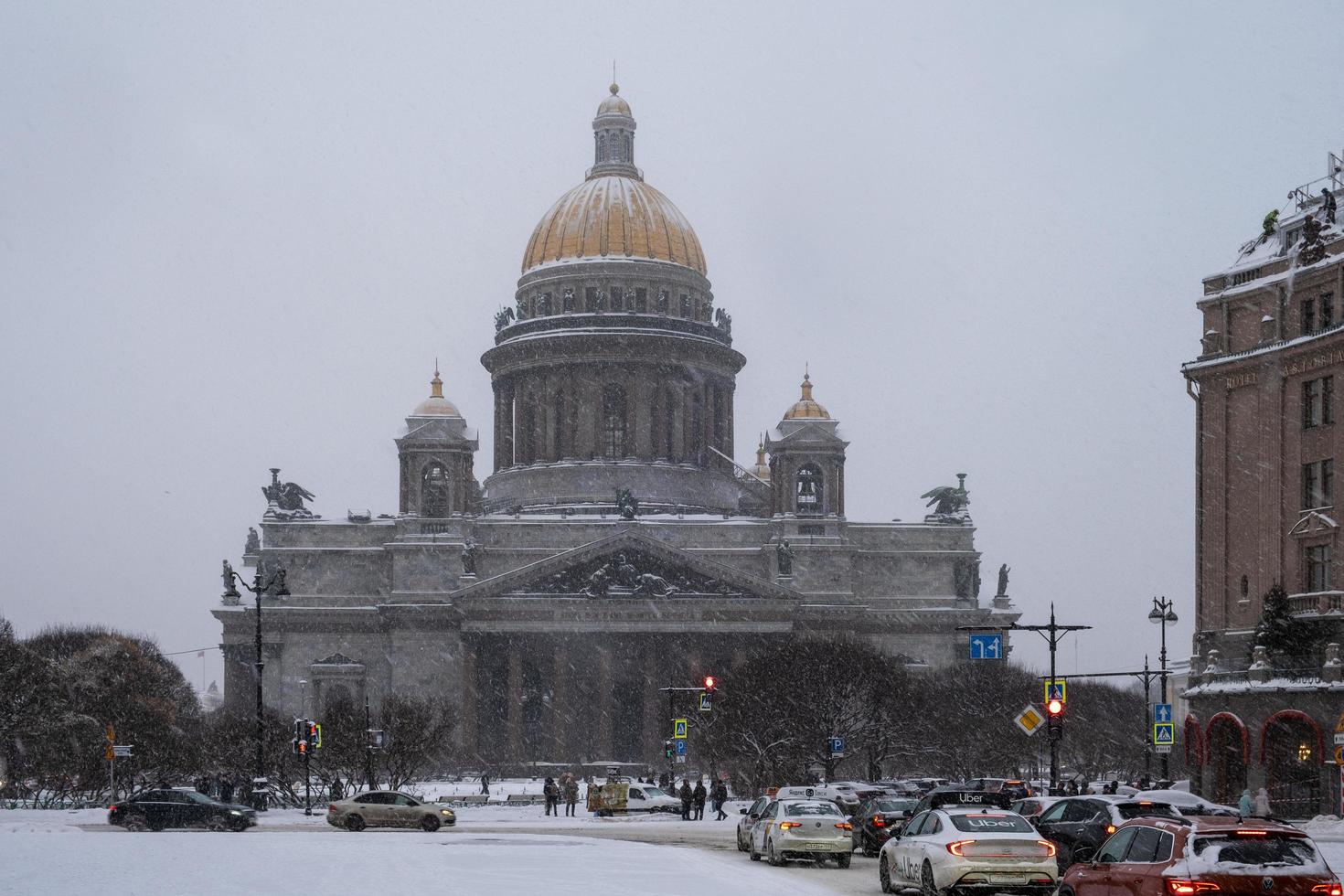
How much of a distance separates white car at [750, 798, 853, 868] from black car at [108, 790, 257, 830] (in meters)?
17.3

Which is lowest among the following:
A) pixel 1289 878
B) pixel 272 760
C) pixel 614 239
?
pixel 272 760

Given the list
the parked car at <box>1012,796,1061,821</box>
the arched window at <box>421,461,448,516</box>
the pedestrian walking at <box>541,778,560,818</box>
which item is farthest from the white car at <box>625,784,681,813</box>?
the arched window at <box>421,461,448,516</box>

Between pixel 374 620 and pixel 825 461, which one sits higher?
pixel 825 461

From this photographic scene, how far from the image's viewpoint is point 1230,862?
73.8ft

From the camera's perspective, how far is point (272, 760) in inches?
3223

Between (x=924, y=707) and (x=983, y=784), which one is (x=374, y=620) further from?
(x=983, y=784)

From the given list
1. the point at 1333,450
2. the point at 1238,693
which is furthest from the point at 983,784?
the point at 1333,450

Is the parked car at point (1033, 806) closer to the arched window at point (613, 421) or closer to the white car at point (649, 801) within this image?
the white car at point (649, 801)

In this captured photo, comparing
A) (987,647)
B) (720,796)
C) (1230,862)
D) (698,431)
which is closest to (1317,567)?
(987,647)

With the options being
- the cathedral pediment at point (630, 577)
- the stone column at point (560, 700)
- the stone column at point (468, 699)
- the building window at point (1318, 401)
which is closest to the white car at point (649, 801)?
the building window at point (1318, 401)

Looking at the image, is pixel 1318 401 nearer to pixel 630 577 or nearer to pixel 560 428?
pixel 630 577

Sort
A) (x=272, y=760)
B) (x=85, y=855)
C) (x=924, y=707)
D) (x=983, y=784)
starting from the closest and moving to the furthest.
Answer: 1. (x=85, y=855)
2. (x=983, y=784)
3. (x=272, y=760)
4. (x=924, y=707)

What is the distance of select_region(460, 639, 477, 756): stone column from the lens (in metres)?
114

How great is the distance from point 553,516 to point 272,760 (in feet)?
140
